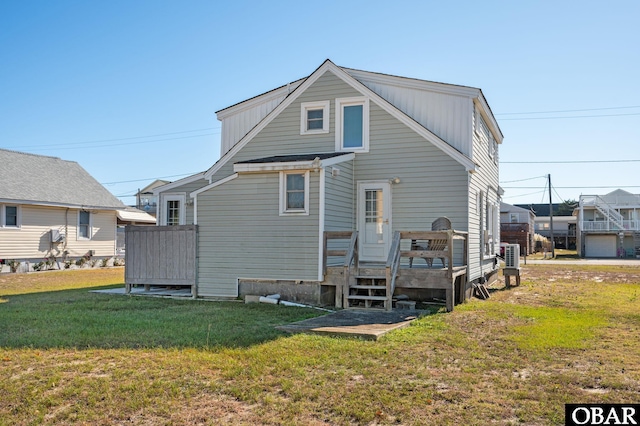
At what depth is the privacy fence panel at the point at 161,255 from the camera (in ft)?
45.8

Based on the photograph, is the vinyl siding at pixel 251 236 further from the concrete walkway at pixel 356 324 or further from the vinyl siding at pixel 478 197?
the vinyl siding at pixel 478 197

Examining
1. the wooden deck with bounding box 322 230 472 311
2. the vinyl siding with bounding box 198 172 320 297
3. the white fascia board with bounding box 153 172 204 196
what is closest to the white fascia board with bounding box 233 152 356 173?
the vinyl siding with bounding box 198 172 320 297

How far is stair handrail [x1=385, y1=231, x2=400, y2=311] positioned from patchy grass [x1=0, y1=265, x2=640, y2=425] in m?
1.38

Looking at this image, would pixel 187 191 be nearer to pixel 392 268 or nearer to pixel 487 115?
pixel 392 268

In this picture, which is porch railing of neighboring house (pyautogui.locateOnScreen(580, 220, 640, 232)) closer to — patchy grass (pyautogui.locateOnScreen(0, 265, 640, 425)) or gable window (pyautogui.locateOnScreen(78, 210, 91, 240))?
gable window (pyautogui.locateOnScreen(78, 210, 91, 240))

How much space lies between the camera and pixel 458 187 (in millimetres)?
13648

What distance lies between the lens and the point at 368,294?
1271cm

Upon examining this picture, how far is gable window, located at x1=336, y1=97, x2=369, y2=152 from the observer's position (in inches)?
575

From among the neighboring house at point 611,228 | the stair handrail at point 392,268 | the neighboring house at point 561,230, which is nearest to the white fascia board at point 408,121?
the stair handrail at point 392,268

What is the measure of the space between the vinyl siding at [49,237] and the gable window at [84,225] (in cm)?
21

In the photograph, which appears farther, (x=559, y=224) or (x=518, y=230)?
(x=559, y=224)

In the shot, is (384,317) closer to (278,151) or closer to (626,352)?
(626,352)

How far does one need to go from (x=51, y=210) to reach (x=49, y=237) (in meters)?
1.26

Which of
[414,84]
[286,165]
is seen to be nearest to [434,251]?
[286,165]
